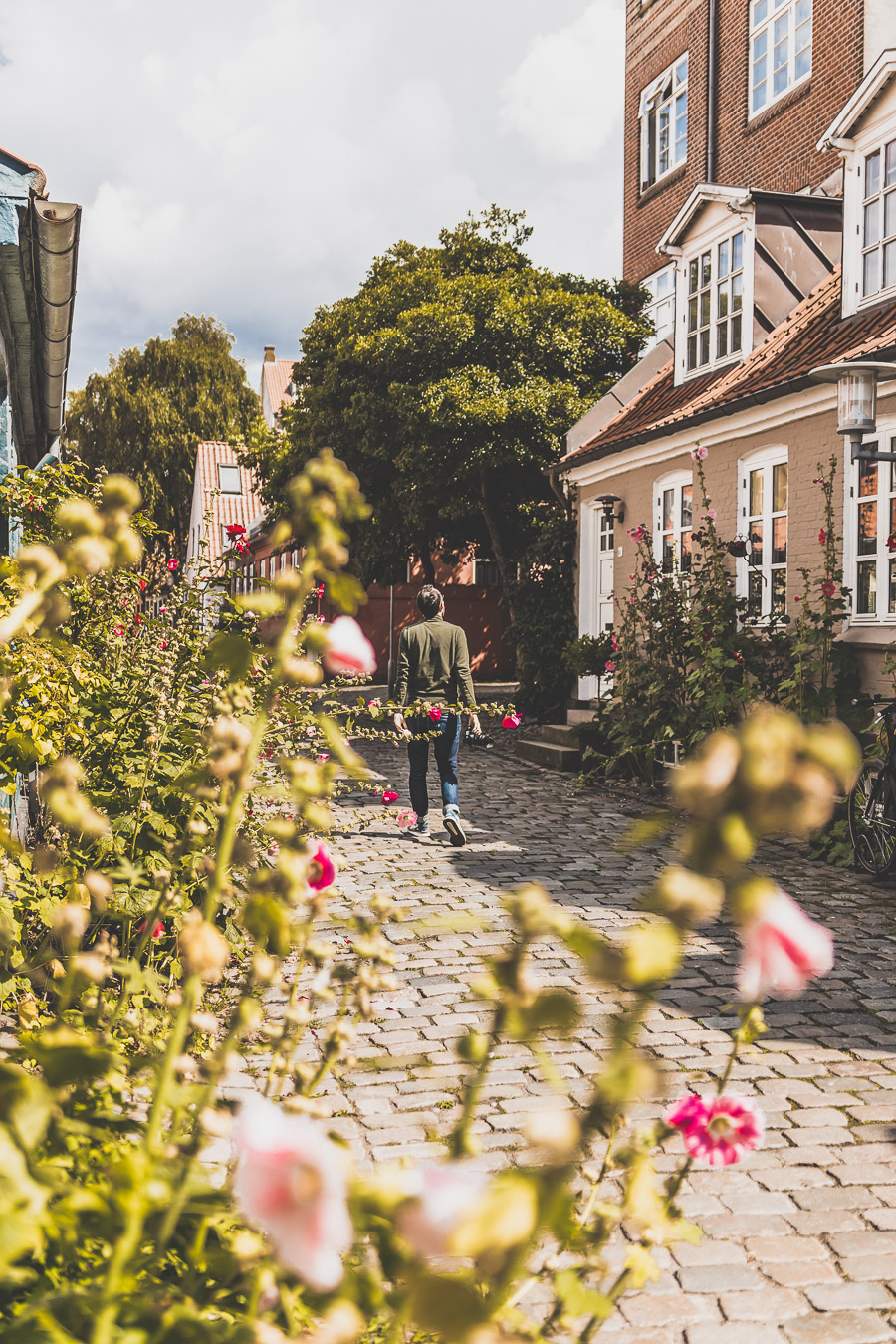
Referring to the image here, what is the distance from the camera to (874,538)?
30.9ft

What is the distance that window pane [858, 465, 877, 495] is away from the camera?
9375 mm

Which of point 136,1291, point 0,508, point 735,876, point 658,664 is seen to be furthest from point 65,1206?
point 658,664

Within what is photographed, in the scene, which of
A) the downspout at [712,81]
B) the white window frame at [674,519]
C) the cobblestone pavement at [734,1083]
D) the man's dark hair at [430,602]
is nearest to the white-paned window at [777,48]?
the downspout at [712,81]

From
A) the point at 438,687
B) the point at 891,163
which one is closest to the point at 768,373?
the point at 891,163

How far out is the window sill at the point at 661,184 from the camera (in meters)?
17.5

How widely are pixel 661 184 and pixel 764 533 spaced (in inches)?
377

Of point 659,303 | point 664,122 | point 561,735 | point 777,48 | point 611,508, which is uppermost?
point 664,122

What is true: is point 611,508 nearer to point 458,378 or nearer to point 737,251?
point 737,251

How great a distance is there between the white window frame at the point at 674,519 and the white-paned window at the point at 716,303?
1497mm

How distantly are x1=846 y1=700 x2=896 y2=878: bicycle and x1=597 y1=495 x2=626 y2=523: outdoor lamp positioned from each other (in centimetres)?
686

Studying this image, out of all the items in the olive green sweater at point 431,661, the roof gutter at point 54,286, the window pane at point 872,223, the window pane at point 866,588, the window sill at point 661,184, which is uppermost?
the window sill at point 661,184

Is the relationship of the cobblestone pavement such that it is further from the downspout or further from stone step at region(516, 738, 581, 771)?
the downspout

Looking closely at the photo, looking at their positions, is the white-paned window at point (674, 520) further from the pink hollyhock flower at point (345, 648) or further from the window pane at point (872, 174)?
the pink hollyhock flower at point (345, 648)

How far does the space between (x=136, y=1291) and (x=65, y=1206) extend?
0.23 meters
